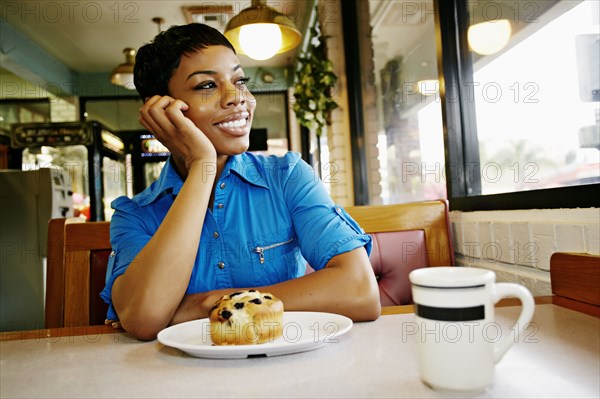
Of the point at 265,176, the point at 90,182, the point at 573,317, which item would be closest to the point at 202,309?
the point at 265,176

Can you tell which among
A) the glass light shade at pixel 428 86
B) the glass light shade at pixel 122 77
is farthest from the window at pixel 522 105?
the glass light shade at pixel 122 77

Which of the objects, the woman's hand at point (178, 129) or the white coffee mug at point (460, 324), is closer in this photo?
the white coffee mug at point (460, 324)

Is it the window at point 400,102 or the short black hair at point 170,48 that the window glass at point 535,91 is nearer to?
the window at point 400,102

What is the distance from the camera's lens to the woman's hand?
125cm

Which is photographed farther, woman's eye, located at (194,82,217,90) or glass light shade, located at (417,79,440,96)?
glass light shade, located at (417,79,440,96)

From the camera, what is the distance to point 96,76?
7234 millimetres

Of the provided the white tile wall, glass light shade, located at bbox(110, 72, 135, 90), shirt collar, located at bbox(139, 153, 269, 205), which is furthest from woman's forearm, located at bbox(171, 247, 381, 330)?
glass light shade, located at bbox(110, 72, 135, 90)

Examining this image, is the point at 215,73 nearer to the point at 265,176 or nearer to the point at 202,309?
the point at 265,176

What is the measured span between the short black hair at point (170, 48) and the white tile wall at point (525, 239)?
3.26 ft

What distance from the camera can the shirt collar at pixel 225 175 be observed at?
1.35m

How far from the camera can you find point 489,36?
176cm

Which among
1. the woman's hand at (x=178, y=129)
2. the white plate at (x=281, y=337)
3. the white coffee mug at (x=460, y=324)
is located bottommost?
the white plate at (x=281, y=337)

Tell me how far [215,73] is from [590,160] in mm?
995

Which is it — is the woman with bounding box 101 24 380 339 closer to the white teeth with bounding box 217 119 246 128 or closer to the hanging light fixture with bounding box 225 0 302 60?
the white teeth with bounding box 217 119 246 128
